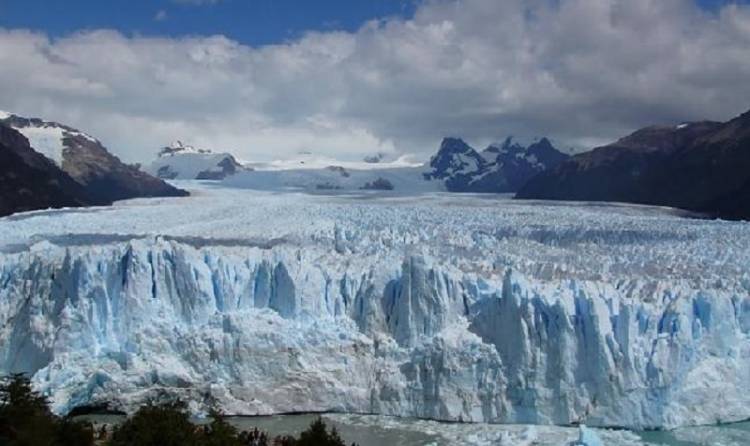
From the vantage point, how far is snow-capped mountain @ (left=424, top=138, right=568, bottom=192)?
113312mm

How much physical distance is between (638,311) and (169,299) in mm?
9869

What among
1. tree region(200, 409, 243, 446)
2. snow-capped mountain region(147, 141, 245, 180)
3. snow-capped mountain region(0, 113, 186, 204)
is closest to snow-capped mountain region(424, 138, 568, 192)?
snow-capped mountain region(147, 141, 245, 180)

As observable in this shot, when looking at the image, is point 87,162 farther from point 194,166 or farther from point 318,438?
point 318,438

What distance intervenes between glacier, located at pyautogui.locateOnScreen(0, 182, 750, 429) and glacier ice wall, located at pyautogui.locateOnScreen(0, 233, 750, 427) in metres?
0.03

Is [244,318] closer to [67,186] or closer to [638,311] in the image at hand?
[638,311]

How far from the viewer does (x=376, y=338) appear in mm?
18828

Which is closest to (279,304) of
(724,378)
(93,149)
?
(724,378)

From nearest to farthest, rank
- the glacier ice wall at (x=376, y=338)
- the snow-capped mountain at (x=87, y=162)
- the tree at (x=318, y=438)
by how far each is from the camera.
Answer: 1. the tree at (x=318, y=438)
2. the glacier ice wall at (x=376, y=338)
3. the snow-capped mountain at (x=87, y=162)

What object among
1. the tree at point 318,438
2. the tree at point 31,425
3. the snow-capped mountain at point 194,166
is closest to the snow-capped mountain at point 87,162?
the snow-capped mountain at point 194,166

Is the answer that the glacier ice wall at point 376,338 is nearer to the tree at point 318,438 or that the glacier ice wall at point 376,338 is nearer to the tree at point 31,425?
the tree at point 31,425

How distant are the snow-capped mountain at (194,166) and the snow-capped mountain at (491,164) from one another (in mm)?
23662

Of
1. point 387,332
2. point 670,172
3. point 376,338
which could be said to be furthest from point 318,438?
point 670,172

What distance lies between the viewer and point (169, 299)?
783 inches

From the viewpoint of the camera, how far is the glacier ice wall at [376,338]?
57.1ft
